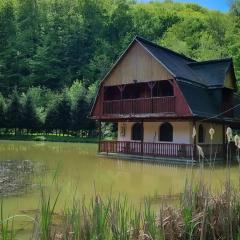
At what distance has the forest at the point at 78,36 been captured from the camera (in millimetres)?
75938

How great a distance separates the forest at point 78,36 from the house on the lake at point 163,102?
32.2 metres

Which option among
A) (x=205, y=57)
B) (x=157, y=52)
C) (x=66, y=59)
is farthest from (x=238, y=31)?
(x=66, y=59)

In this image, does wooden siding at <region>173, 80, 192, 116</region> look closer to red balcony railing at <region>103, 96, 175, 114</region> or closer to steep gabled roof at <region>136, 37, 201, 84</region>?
red balcony railing at <region>103, 96, 175, 114</region>

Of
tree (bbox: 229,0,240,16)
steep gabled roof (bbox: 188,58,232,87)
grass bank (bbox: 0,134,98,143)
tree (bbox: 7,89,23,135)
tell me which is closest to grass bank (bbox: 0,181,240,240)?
steep gabled roof (bbox: 188,58,232,87)

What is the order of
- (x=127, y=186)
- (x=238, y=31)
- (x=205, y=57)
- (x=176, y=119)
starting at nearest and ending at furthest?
1. (x=127, y=186)
2. (x=176, y=119)
3. (x=238, y=31)
4. (x=205, y=57)

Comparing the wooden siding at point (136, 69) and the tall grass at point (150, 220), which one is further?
the wooden siding at point (136, 69)

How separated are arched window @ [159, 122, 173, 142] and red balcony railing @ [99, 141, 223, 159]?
152 cm

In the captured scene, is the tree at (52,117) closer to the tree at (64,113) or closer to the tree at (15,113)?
the tree at (64,113)

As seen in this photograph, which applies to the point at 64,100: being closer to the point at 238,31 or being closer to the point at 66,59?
the point at 238,31

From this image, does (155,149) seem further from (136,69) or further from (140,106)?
(136,69)

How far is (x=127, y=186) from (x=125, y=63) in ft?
51.4

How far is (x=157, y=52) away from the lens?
26.8 m

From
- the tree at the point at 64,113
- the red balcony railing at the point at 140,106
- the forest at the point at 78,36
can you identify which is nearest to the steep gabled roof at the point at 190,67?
the red balcony railing at the point at 140,106

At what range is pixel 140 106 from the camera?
85.4 feet
